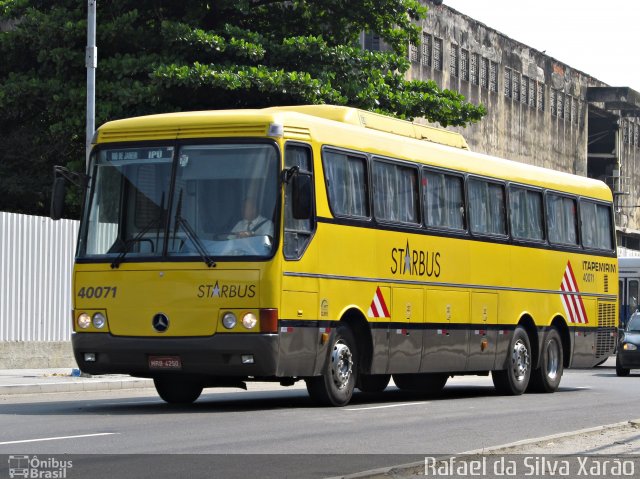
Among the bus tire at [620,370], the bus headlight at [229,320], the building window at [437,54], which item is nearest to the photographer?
the bus headlight at [229,320]

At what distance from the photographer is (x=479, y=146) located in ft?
211

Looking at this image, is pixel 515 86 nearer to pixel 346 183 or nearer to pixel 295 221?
pixel 346 183

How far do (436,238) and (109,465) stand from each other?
10537mm

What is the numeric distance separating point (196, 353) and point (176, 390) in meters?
2.68

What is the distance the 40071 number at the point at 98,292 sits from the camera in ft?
58.7

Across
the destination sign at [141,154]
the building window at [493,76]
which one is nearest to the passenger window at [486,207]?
the destination sign at [141,154]

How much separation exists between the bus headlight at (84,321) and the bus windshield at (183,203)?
0.73m

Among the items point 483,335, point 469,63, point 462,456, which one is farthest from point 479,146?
point 462,456

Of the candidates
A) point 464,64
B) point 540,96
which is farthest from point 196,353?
point 540,96

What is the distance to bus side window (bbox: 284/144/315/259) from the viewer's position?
58.0ft

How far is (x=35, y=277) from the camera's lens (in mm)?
29469

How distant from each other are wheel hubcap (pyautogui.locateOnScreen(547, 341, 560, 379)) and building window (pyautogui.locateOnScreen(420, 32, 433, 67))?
114ft

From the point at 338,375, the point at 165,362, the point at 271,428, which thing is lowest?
the point at 271,428

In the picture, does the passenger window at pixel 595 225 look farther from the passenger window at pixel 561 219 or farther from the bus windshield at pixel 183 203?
the bus windshield at pixel 183 203
